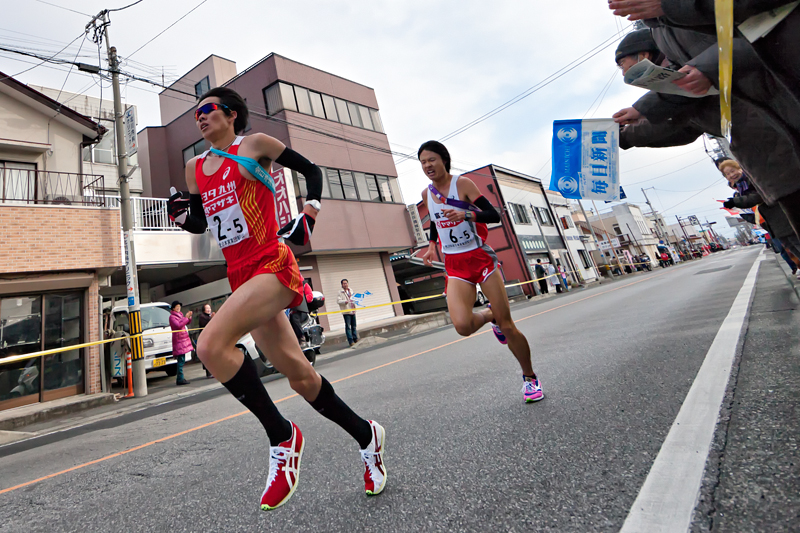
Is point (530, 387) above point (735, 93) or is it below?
below

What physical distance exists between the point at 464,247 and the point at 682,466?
213cm

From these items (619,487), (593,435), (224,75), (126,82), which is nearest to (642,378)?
(593,435)

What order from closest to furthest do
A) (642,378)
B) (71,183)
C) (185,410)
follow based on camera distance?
(642,378) → (185,410) → (71,183)

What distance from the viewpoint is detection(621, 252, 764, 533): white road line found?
1.20 meters

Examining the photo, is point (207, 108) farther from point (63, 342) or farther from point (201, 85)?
point (201, 85)

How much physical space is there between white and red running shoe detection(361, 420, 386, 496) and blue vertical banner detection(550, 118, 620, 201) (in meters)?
1.63

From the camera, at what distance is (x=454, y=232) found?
3.40 m

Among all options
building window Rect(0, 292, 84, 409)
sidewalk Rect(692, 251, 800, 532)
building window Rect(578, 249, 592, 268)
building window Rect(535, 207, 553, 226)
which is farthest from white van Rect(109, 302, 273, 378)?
building window Rect(578, 249, 592, 268)

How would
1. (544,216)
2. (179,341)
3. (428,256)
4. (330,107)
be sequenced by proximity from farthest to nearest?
(544,216) → (330,107) → (179,341) → (428,256)

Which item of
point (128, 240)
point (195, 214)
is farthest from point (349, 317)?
point (195, 214)

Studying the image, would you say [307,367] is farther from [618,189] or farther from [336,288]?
[336,288]

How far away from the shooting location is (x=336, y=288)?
60.3 ft

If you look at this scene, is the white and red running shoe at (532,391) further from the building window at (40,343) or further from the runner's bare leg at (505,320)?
the building window at (40,343)

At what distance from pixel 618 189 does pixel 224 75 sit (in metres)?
25.8
